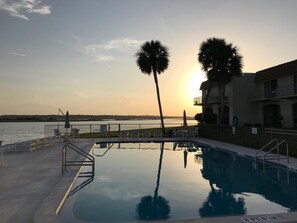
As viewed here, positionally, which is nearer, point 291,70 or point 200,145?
point 200,145

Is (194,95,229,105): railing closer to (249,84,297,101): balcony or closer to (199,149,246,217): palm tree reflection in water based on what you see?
(249,84,297,101): balcony

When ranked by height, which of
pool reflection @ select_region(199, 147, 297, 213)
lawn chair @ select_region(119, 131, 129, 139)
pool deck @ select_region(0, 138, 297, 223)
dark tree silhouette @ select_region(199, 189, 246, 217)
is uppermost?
lawn chair @ select_region(119, 131, 129, 139)

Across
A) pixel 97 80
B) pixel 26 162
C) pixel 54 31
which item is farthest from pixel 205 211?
pixel 97 80

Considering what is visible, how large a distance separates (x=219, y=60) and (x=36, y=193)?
18.9 meters

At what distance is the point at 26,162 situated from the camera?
33.4 ft

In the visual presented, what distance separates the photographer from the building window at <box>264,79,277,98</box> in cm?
2363

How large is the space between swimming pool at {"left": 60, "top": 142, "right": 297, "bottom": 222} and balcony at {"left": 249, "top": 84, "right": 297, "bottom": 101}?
39.4 ft

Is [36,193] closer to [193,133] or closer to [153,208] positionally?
[153,208]

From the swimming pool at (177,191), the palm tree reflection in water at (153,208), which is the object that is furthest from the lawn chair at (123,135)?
the palm tree reflection in water at (153,208)

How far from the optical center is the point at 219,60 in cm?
2208

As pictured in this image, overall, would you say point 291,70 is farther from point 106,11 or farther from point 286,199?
point 286,199

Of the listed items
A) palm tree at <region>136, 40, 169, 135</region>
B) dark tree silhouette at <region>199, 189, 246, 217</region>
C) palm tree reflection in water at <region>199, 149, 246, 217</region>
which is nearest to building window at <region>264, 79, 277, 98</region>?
palm tree at <region>136, 40, 169, 135</region>

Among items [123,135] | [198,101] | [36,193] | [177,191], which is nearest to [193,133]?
[123,135]

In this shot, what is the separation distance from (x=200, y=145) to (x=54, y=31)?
11358mm
